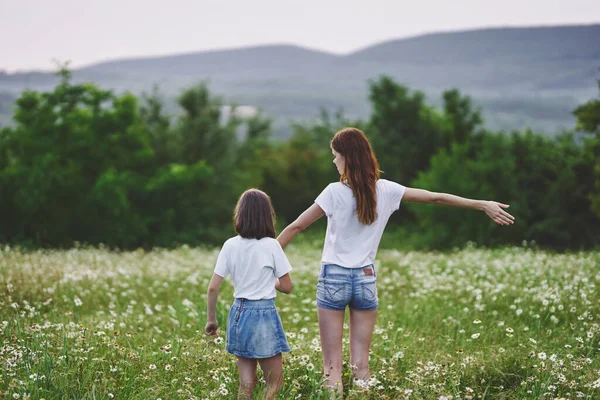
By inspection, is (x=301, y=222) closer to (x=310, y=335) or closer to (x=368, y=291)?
(x=368, y=291)

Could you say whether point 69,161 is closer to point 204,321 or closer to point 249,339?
point 204,321

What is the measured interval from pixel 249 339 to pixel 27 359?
1679 millimetres

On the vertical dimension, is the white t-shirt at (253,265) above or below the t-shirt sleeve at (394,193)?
below

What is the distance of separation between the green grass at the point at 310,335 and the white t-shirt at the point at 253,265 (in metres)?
0.71

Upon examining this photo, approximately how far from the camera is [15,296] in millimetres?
7531

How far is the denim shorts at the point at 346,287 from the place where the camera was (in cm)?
434

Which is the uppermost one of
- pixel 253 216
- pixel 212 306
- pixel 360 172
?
pixel 360 172

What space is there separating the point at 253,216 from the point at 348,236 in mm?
718

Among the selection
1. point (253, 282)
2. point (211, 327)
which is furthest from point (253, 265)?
point (211, 327)

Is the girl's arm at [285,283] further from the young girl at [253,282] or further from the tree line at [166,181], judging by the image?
the tree line at [166,181]

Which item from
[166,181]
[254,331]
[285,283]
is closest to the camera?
[254,331]

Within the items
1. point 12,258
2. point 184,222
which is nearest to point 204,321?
point 12,258

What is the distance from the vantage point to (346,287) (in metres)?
4.33

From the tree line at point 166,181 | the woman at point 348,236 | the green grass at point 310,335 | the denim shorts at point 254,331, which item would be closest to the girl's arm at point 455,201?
the woman at point 348,236
